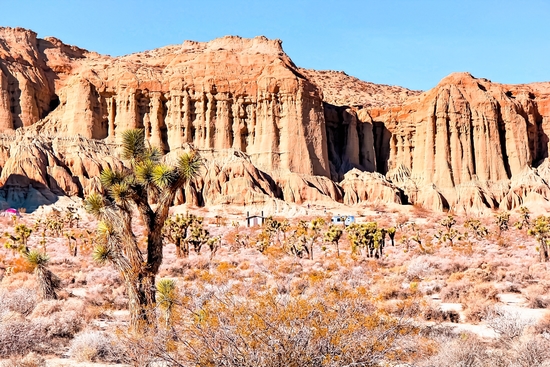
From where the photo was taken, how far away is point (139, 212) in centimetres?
1262

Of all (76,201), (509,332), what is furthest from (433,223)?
(509,332)

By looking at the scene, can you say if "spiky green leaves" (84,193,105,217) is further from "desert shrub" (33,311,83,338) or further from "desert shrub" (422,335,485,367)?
"desert shrub" (422,335,485,367)

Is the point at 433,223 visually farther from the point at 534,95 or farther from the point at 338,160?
the point at 534,95

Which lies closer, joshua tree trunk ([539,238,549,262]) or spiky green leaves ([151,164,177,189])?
spiky green leaves ([151,164,177,189])

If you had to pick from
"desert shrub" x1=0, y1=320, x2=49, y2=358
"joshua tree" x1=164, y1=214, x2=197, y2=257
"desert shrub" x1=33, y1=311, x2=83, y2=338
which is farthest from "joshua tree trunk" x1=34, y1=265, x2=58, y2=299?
"joshua tree" x1=164, y1=214, x2=197, y2=257

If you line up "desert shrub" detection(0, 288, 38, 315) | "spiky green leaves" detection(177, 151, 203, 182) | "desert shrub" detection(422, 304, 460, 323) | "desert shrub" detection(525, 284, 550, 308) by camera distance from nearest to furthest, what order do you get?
"spiky green leaves" detection(177, 151, 203, 182) < "desert shrub" detection(422, 304, 460, 323) < "desert shrub" detection(0, 288, 38, 315) < "desert shrub" detection(525, 284, 550, 308)

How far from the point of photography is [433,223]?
71438mm

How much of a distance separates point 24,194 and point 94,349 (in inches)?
2762

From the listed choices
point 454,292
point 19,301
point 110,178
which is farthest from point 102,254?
point 454,292

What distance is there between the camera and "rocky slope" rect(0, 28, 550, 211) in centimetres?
8575

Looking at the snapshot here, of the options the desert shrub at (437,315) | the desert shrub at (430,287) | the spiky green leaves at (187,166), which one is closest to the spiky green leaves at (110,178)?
the spiky green leaves at (187,166)

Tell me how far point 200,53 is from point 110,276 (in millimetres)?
79518

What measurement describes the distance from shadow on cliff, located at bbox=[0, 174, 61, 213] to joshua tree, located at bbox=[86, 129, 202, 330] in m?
64.1

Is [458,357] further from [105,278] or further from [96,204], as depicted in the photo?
[105,278]
